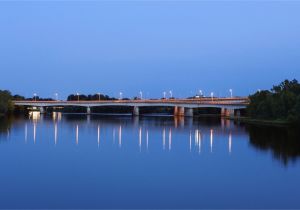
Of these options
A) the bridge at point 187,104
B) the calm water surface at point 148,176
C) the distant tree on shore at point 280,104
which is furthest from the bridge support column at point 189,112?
the calm water surface at point 148,176

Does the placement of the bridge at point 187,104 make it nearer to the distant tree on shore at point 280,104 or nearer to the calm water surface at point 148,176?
the distant tree on shore at point 280,104

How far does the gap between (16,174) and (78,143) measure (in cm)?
1291

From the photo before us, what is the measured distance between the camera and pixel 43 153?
995 inches

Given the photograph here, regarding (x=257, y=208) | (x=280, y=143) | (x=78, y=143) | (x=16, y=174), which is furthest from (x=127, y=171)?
(x=280, y=143)

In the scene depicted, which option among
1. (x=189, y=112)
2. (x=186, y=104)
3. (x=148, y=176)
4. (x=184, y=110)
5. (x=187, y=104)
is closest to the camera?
(x=148, y=176)

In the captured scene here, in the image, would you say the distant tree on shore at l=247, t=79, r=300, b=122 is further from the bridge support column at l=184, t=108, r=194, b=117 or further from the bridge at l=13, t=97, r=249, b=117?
the bridge support column at l=184, t=108, r=194, b=117

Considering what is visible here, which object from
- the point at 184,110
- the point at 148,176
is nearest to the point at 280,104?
the point at 148,176

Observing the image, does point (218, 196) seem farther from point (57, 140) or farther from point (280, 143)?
point (57, 140)

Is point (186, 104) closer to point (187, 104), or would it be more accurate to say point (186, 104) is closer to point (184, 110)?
point (187, 104)

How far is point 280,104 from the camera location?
178 feet

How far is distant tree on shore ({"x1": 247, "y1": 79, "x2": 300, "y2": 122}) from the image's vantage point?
1970 inches

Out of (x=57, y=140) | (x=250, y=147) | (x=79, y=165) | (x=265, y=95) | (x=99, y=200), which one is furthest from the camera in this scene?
(x=265, y=95)

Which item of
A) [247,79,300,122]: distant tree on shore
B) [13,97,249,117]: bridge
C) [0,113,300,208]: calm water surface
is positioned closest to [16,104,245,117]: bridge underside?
[13,97,249,117]: bridge

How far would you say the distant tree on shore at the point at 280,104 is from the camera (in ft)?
164
